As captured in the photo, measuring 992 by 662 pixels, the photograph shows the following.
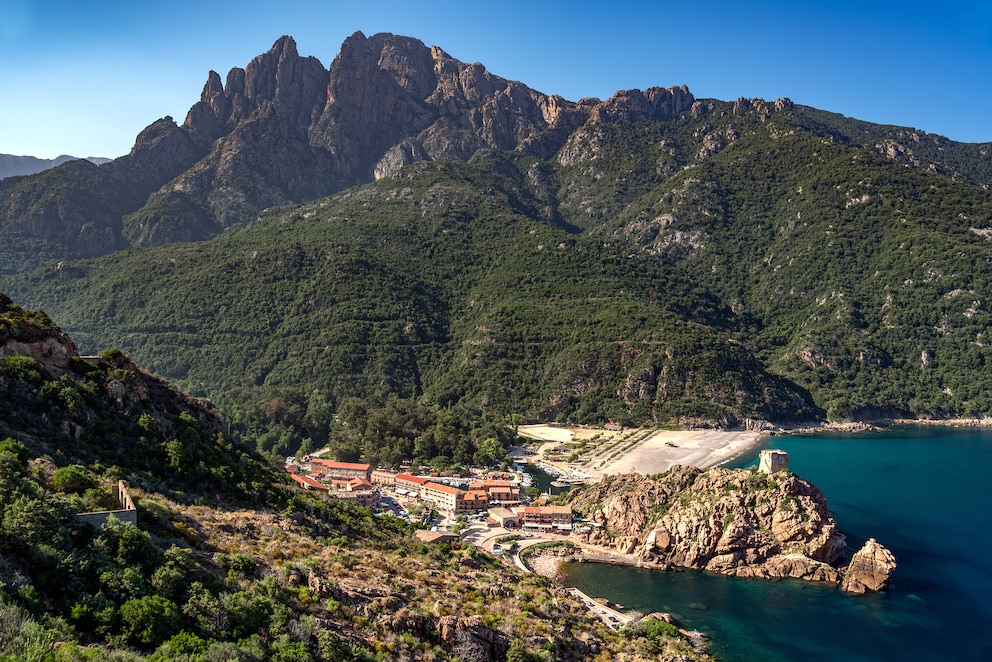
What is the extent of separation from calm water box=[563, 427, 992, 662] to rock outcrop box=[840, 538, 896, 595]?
108 centimetres

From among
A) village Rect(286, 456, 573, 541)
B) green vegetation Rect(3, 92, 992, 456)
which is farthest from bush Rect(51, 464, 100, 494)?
green vegetation Rect(3, 92, 992, 456)

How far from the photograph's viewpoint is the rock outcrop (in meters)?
55.5

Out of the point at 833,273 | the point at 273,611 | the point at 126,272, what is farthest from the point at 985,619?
the point at 126,272

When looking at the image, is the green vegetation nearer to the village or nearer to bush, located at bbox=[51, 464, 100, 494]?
the village

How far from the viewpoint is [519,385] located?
14500 centimetres

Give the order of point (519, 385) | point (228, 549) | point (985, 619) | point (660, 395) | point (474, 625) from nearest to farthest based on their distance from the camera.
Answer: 1. point (228, 549)
2. point (474, 625)
3. point (985, 619)
4. point (660, 395)
5. point (519, 385)

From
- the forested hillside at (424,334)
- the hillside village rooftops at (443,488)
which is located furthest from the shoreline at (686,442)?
the hillside village rooftops at (443,488)

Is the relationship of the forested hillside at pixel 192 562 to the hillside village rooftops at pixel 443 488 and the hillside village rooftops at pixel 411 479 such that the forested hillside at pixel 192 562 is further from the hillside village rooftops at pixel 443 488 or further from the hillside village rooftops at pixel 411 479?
the hillside village rooftops at pixel 411 479

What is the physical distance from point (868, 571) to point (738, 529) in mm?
10590

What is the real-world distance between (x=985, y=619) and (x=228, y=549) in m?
56.3

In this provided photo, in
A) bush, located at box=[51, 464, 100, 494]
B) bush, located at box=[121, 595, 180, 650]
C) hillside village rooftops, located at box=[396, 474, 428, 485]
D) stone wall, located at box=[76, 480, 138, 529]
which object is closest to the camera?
bush, located at box=[121, 595, 180, 650]

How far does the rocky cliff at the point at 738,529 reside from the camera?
5878 cm

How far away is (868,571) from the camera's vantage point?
56188mm

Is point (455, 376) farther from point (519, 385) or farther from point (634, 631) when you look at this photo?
point (634, 631)
